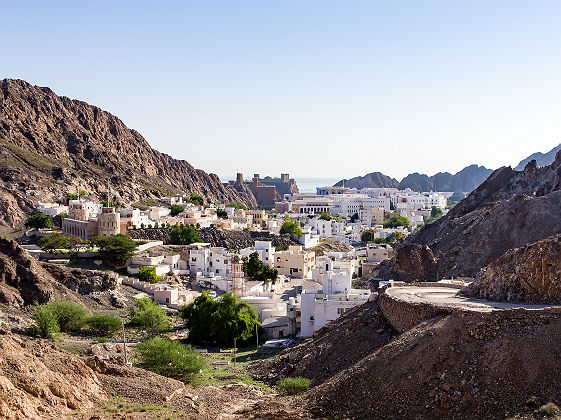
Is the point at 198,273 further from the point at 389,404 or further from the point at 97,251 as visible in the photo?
the point at 389,404

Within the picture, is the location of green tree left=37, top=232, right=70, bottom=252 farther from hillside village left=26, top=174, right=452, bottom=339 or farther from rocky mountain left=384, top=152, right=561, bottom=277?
rocky mountain left=384, top=152, right=561, bottom=277

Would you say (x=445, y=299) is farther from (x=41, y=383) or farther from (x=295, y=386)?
(x=41, y=383)

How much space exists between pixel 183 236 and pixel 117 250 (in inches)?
555

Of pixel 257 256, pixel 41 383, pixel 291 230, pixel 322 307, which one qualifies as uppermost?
pixel 291 230

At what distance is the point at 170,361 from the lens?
84.2 feet

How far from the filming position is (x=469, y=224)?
183 ft

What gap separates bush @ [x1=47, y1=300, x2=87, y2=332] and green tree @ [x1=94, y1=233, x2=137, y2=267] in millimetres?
14822

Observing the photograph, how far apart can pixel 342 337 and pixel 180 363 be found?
6.12m

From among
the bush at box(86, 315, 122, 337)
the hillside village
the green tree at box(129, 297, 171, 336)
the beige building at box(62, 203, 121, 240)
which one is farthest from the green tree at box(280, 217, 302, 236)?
the bush at box(86, 315, 122, 337)

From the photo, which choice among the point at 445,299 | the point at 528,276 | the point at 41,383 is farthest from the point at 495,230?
the point at 41,383

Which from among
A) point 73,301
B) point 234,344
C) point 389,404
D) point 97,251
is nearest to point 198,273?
point 97,251

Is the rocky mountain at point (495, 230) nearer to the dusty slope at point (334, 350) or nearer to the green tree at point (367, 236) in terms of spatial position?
the dusty slope at point (334, 350)

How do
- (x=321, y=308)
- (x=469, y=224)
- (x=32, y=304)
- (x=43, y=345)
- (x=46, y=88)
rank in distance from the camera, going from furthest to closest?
(x=46, y=88), (x=469, y=224), (x=32, y=304), (x=321, y=308), (x=43, y=345)

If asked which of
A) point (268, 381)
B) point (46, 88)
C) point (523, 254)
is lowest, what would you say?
point (268, 381)
